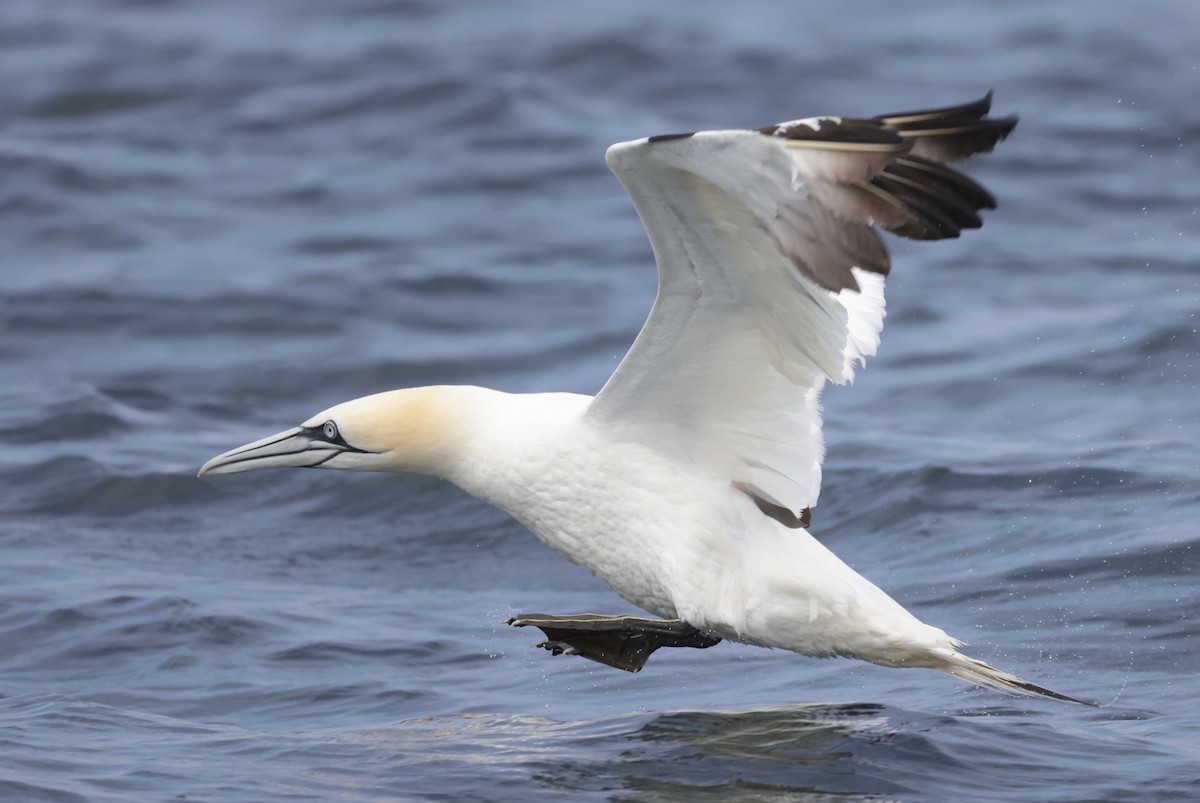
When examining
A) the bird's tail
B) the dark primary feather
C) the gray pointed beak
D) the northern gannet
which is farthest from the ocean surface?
the dark primary feather

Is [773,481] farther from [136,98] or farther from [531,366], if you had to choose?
[136,98]

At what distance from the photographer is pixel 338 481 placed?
1184cm

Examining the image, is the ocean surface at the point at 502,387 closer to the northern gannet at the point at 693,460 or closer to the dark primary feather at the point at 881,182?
the northern gannet at the point at 693,460

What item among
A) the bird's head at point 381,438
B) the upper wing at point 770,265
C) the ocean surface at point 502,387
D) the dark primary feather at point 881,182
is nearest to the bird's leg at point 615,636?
the ocean surface at point 502,387

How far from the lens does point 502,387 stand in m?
13.2

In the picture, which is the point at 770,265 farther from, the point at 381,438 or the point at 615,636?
the point at 381,438

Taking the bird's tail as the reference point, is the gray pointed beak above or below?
above

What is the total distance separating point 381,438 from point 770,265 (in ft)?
7.30

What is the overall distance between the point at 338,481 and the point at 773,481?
5.22m

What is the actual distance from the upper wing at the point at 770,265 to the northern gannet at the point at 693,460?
0.01m

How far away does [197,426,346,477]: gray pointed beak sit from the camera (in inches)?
309

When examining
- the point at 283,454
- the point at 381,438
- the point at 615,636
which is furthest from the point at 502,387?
the point at 615,636

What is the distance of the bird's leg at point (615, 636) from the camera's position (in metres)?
7.27

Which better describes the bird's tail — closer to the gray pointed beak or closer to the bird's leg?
the bird's leg
